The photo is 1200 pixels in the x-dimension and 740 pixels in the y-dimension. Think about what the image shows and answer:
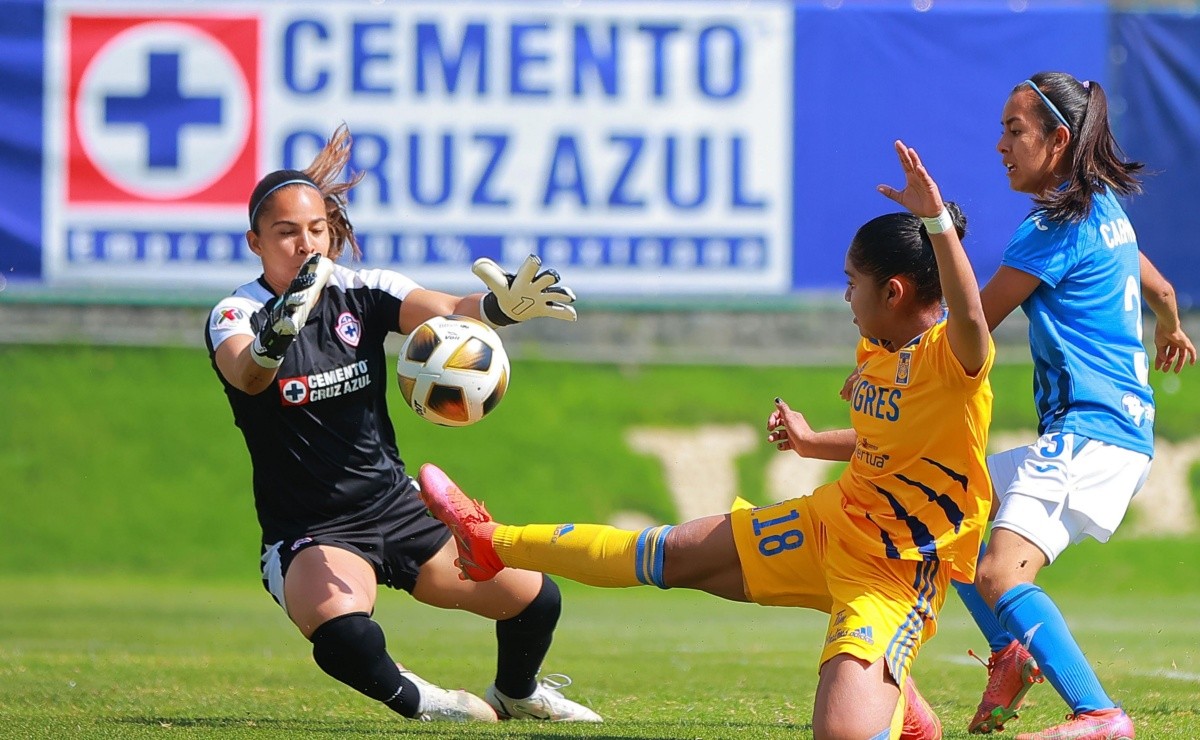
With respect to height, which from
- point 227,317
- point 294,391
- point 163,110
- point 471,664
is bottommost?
point 471,664

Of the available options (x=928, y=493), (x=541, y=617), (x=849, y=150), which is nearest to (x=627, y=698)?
(x=541, y=617)

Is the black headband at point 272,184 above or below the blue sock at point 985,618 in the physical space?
above

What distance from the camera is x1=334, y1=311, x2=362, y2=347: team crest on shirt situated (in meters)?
5.63

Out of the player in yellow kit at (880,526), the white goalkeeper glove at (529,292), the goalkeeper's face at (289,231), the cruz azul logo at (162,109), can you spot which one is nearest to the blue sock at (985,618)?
the player in yellow kit at (880,526)

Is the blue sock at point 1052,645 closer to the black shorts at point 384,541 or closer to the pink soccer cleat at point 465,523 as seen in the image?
the pink soccer cleat at point 465,523

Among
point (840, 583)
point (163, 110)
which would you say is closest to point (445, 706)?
point (840, 583)

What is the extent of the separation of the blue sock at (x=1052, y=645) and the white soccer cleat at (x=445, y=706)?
183 centimetres

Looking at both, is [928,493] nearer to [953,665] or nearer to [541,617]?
[541,617]

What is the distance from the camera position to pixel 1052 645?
15.1 feet

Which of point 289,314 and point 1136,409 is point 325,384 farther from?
point 1136,409

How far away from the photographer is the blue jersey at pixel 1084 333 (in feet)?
16.2

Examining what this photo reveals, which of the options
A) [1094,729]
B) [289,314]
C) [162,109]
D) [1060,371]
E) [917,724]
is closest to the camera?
[1094,729]

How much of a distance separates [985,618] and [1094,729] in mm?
838

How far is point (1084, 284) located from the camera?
197 inches
